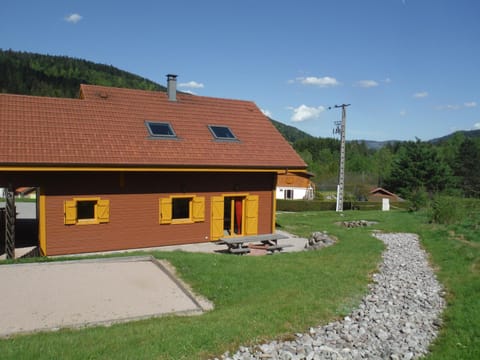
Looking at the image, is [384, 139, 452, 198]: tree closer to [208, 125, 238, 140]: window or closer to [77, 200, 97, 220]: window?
[208, 125, 238, 140]: window

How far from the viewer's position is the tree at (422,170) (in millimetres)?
47375

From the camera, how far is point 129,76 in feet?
335

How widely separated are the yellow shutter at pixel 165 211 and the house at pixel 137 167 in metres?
0.03

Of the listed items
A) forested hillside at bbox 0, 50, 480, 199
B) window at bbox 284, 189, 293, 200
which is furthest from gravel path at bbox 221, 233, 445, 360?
window at bbox 284, 189, 293, 200

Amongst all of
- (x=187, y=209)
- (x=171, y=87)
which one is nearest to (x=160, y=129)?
(x=171, y=87)

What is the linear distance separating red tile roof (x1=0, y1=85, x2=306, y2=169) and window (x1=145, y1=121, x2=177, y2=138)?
0.61ft

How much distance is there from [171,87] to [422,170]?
3899 cm

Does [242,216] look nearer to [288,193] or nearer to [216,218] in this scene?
[216,218]

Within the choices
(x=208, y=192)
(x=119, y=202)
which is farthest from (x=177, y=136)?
(x=119, y=202)

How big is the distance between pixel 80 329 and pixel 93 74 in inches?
4004

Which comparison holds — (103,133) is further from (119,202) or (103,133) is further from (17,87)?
(17,87)

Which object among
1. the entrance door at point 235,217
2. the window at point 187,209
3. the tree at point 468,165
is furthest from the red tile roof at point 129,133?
the tree at point 468,165

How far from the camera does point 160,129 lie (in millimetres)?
14906

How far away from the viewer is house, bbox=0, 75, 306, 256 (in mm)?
12172
